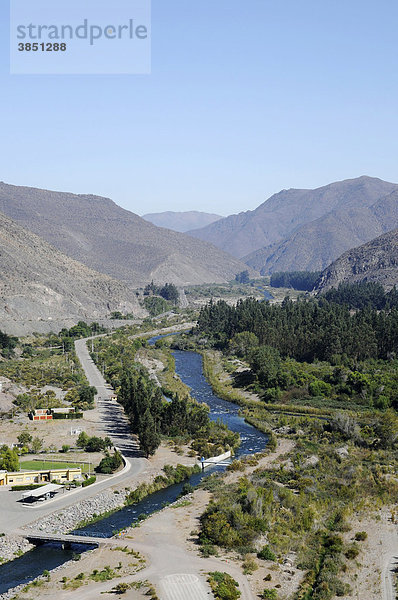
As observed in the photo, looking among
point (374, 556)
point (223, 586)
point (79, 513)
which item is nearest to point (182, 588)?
point (223, 586)

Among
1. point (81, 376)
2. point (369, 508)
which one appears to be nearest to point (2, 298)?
point (81, 376)

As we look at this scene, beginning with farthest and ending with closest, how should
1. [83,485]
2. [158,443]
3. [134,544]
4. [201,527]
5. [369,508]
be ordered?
[158,443] < [83,485] < [369,508] < [201,527] < [134,544]

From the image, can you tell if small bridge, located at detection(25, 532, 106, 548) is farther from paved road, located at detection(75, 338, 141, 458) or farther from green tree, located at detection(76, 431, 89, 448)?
green tree, located at detection(76, 431, 89, 448)

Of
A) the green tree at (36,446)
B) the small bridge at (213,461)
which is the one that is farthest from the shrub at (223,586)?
the green tree at (36,446)

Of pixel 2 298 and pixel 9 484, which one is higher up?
pixel 2 298

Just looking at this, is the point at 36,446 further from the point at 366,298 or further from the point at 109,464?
the point at 366,298

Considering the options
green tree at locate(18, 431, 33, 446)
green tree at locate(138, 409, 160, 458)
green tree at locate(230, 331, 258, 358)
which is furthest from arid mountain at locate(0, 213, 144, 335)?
green tree at locate(138, 409, 160, 458)

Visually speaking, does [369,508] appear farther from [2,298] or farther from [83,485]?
[2,298]
